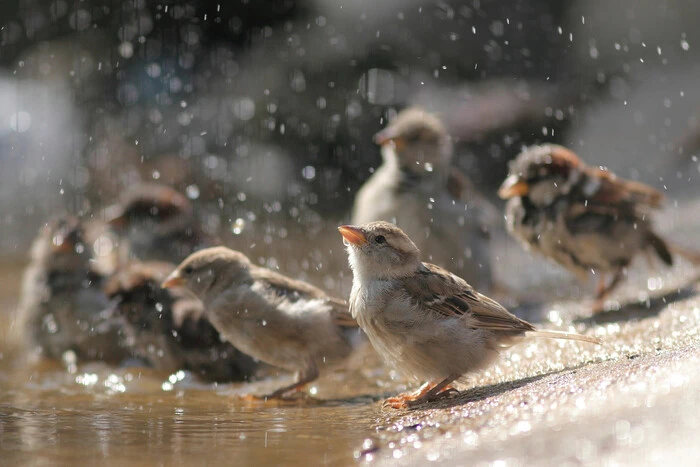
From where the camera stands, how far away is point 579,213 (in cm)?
621

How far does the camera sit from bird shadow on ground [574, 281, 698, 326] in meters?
5.46

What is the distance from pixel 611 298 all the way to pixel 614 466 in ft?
14.2

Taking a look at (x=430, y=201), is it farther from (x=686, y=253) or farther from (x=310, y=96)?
(x=310, y=96)

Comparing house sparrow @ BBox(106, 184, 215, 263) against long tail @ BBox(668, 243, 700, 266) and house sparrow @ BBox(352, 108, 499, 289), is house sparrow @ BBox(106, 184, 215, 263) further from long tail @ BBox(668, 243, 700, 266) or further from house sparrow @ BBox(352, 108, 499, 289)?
long tail @ BBox(668, 243, 700, 266)

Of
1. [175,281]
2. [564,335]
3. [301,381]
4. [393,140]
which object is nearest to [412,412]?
[564,335]

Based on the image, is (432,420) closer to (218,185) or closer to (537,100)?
(218,185)

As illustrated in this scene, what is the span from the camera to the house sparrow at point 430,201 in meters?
6.64

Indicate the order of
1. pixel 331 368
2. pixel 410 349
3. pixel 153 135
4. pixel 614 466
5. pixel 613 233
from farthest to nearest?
pixel 153 135 < pixel 613 233 < pixel 331 368 < pixel 410 349 < pixel 614 466

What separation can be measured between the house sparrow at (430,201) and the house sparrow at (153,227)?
1.65 metres

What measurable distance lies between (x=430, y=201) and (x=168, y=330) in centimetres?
229

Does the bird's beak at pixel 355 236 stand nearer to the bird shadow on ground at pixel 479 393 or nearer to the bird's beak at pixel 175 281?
the bird shadow on ground at pixel 479 393

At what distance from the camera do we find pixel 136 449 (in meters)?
3.16

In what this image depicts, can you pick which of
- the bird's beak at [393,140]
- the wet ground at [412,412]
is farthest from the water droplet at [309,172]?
the wet ground at [412,412]

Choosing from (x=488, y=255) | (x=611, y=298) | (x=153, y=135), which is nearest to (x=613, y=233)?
(x=611, y=298)
